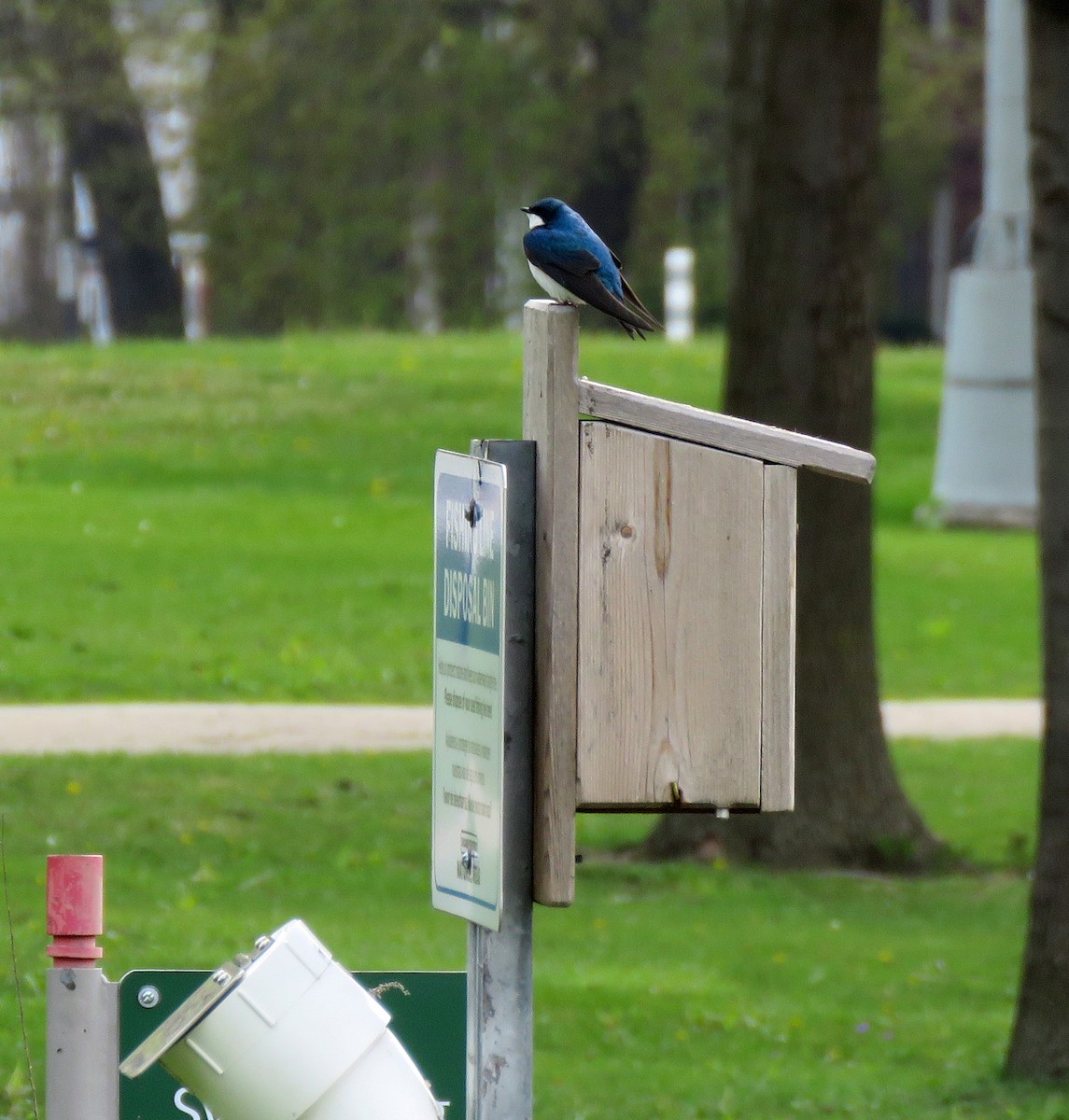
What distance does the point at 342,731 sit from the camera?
11312mm

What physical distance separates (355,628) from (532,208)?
9.78 metres

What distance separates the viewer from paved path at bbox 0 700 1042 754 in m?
10.7

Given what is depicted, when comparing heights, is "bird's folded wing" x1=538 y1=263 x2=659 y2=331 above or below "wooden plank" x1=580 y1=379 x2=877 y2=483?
above

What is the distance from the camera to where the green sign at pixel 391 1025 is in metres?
3.14

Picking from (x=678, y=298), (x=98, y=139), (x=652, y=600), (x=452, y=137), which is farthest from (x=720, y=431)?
(x=452, y=137)

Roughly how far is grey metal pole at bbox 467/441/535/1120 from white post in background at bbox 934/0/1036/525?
51.7 feet

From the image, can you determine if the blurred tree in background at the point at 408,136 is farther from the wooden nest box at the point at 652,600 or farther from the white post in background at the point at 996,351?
the wooden nest box at the point at 652,600

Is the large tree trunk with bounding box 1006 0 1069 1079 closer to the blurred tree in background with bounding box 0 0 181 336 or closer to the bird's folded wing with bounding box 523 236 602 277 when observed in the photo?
the bird's folded wing with bounding box 523 236 602 277

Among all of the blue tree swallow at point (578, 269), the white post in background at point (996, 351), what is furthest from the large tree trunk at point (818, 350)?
the white post in background at point (996, 351)

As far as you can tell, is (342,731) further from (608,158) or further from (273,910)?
(608,158)

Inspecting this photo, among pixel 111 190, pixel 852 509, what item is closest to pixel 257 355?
pixel 111 190

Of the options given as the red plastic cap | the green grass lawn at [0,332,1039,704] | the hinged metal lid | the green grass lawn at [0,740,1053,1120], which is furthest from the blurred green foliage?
the hinged metal lid

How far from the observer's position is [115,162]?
28.4 metres

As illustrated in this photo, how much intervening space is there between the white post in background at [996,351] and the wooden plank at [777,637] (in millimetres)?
15531
